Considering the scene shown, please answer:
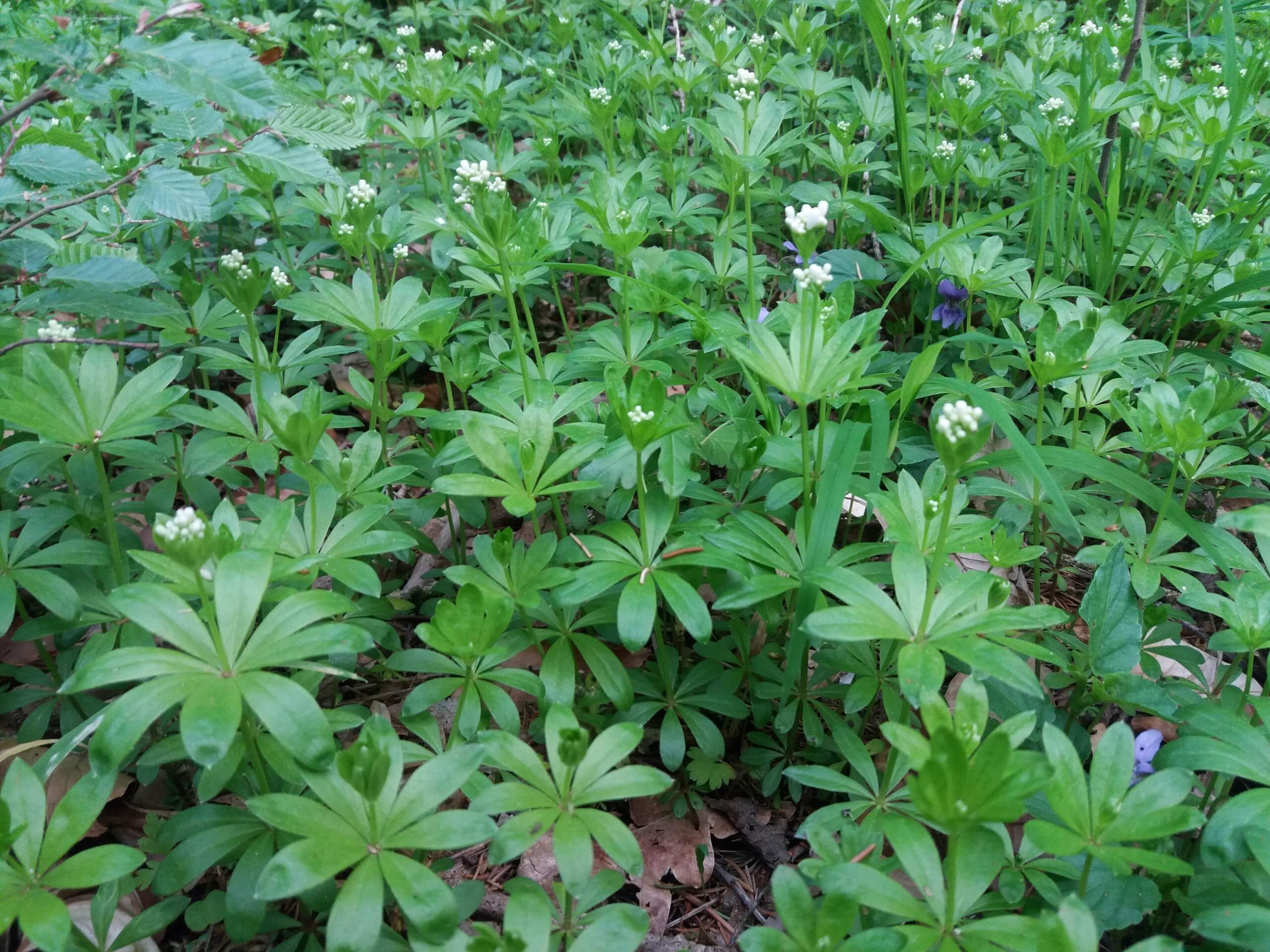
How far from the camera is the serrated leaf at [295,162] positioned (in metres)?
2.40

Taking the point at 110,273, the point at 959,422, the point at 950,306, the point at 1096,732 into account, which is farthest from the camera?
the point at 950,306

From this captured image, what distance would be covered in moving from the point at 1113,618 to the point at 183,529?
2.18 metres

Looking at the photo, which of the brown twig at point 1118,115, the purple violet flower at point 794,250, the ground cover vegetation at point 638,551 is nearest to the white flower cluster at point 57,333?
the ground cover vegetation at point 638,551

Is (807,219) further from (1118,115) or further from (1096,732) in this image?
(1118,115)

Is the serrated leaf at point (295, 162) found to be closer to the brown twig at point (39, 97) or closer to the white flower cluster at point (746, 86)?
the brown twig at point (39, 97)

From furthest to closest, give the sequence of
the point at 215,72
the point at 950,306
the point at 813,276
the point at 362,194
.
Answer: the point at 950,306 < the point at 362,194 < the point at 813,276 < the point at 215,72

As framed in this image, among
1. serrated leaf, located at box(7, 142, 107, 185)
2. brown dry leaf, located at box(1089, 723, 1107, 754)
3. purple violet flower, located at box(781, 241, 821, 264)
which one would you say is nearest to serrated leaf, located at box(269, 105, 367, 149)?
serrated leaf, located at box(7, 142, 107, 185)

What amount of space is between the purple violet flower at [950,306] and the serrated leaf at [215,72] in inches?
93.8

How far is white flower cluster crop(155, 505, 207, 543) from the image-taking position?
1657mm

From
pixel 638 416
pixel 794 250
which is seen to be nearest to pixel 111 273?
pixel 638 416

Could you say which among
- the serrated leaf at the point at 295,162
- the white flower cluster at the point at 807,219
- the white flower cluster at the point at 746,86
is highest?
the white flower cluster at the point at 746,86

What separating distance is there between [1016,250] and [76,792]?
142 inches

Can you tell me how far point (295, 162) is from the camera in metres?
2.40

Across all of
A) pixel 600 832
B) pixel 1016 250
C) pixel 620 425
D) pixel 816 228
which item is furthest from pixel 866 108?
pixel 600 832
